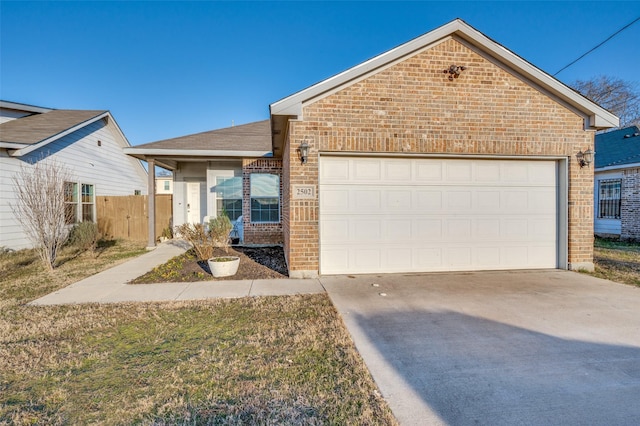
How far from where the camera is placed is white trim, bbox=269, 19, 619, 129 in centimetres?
556

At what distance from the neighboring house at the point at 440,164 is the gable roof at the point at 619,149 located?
7319 mm

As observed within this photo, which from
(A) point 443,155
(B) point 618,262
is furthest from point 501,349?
(B) point 618,262

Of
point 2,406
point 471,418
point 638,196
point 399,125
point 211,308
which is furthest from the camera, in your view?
point 638,196

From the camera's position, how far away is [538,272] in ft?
20.2

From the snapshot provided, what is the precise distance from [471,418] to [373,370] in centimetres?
83

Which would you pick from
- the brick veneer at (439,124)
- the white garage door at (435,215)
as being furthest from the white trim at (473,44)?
the white garage door at (435,215)

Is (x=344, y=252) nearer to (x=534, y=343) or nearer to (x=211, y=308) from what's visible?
(x=211, y=308)

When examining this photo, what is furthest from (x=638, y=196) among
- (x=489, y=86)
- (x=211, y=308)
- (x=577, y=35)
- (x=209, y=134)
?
(x=209, y=134)

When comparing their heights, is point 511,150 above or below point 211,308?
above

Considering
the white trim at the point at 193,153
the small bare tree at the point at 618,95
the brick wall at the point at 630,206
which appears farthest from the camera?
the small bare tree at the point at 618,95

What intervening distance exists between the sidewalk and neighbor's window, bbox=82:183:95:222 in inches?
264

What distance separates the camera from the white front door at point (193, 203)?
463 inches

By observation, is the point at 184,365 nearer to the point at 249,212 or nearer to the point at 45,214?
the point at 45,214

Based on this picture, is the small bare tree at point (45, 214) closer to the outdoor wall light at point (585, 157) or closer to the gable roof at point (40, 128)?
the gable roof at point (40, 128)
